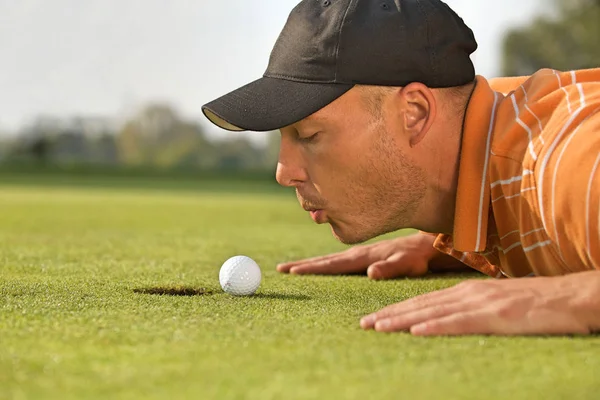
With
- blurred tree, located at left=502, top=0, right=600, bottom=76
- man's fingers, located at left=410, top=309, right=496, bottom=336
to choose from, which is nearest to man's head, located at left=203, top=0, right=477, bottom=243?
man's fingers, located at left=410, top=309, right=496, bottom=336

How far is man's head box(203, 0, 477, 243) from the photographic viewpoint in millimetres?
2227

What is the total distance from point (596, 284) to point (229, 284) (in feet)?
4.15

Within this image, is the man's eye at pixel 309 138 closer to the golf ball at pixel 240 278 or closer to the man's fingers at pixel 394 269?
the golf ball at pixel 240 278

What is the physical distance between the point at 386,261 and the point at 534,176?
1.34 meters

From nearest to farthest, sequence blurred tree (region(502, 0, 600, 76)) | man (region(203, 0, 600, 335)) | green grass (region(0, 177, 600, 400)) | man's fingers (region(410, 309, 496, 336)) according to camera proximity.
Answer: green grass (region(0, 177, 600, 400))
man's fingers (region(410, 309, 496, 336))
man (region(203, 0, 600, 335))
blurred tree (region(502, 0, 600, 76))

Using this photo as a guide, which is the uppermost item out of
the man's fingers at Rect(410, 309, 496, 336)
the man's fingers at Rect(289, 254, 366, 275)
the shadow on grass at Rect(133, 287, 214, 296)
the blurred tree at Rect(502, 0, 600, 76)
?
the blurred tree at Rect(502, 0, 600, 76)

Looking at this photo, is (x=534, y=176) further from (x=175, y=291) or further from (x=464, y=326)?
(x=175, y=291)

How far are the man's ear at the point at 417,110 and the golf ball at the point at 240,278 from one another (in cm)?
77

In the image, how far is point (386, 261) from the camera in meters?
3.35

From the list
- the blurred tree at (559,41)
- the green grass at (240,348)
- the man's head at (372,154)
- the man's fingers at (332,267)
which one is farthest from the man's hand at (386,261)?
the blurred tree at (559,41)

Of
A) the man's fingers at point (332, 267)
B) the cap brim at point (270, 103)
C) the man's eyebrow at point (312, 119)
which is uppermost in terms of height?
the cap brim at point (270, 103)

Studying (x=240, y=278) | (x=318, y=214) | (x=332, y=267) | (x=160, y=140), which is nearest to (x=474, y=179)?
(x=318, y=214)

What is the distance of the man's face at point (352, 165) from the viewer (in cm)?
225

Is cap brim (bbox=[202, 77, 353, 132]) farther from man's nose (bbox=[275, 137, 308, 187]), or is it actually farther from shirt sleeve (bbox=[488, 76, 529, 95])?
shirt sleeve (bbox=[488, 76, 529, 95])
